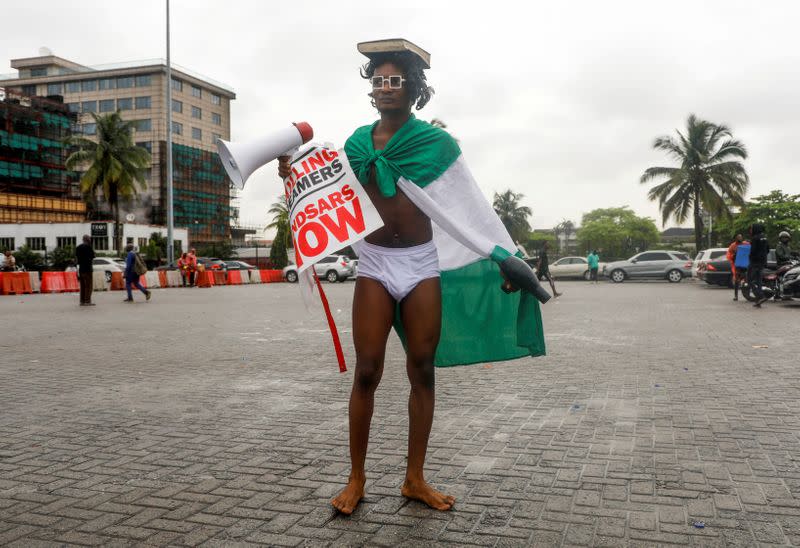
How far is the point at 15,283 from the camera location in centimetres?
2459

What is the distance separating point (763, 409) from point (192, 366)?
543 cm

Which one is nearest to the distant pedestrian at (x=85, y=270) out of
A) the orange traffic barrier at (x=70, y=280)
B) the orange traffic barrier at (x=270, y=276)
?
the orange traffic barrier at (x=70, y=280)

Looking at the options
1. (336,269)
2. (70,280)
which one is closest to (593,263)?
(336,269)

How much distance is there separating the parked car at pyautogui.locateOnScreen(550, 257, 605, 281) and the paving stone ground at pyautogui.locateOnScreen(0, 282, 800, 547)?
29.4 m

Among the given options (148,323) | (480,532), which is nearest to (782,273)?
(148,323)

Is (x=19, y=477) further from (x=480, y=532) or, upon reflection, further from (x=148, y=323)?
(x=148, y=323)

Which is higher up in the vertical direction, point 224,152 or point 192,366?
point 224,152

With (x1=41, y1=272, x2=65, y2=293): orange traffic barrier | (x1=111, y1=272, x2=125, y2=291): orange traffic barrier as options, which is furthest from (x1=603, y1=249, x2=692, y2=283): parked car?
(x1=41, y1=272, x2=65, y2=293): orange traffic barrier

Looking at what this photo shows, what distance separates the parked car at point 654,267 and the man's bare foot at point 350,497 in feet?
106

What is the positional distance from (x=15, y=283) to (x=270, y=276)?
14.2 meters

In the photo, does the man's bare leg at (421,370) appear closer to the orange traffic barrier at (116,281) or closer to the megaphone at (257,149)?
the megaphone at (257,149)

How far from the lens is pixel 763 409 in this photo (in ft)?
17.0

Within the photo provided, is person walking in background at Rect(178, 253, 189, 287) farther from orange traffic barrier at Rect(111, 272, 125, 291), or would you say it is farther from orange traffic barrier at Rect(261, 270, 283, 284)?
orange traffic barrier at Rect(261, 270, 283, 284)

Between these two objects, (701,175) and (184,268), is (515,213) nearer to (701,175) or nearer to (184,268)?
(701,175)
